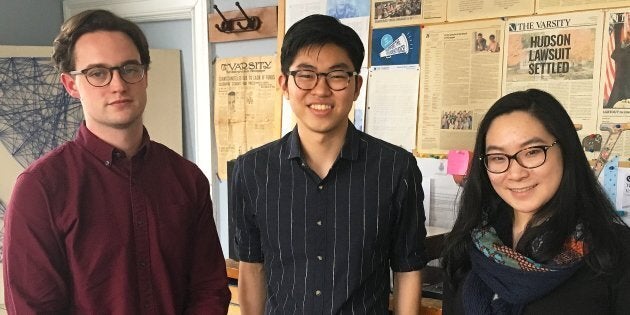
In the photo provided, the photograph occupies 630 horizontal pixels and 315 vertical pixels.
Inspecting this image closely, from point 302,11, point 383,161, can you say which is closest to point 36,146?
point 302,11

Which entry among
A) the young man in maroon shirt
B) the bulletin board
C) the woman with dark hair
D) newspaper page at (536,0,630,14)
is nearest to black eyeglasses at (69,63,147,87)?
the young man in maroon shirt

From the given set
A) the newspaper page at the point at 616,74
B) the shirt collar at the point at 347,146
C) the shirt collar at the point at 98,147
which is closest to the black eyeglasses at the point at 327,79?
the shirt collar at the point at 347,146

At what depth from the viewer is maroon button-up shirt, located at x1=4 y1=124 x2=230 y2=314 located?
1.04 meters

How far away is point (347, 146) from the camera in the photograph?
1313mm

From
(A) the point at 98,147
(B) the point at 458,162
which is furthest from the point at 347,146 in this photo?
(B) the point at 458,162

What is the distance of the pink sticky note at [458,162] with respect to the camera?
188cm

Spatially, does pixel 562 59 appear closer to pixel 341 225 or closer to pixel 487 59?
pixel 487 59

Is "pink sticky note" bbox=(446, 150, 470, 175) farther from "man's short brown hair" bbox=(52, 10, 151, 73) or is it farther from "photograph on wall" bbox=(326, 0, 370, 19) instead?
"man's short brown hair" bbox=(52, 10, 151, 73)

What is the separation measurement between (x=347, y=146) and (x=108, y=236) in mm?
581

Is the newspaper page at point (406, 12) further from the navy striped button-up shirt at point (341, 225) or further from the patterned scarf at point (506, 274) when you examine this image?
the patterned scarf at point (506, 274)

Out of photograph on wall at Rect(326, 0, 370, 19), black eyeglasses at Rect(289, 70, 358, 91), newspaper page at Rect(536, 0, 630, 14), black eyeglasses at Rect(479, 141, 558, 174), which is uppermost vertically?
photograph on wall at Rect(326, 0, 370, 19)

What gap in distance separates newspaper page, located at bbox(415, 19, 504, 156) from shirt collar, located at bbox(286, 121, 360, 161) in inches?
26.9

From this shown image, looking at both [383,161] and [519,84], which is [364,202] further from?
[519,84]

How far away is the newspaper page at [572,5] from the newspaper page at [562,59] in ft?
0.06
